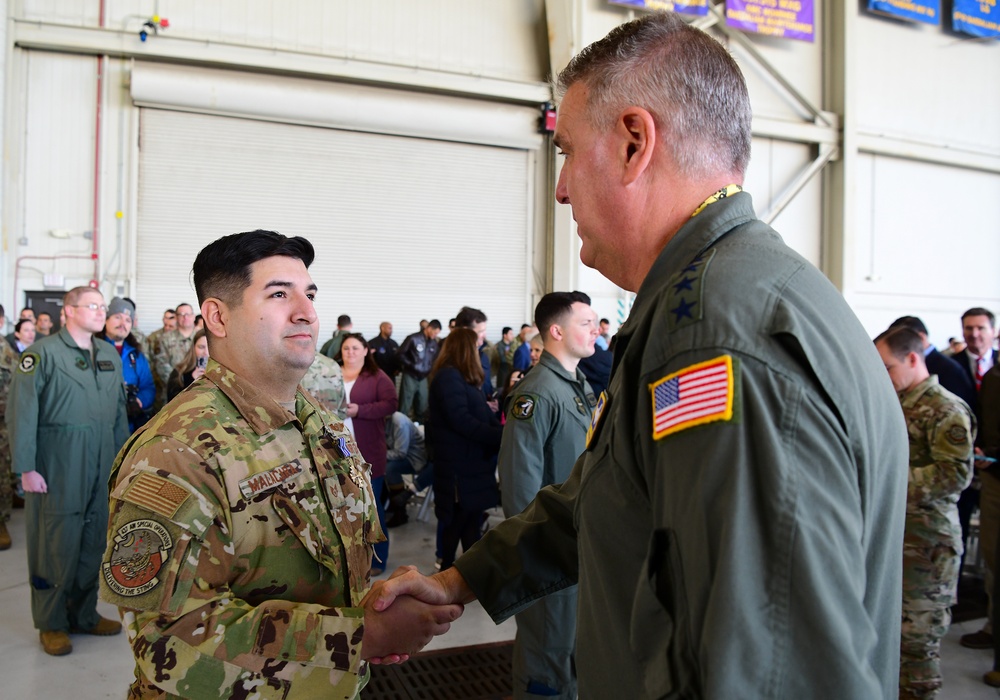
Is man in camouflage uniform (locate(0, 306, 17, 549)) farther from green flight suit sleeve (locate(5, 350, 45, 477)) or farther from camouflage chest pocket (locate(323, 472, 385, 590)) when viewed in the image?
camouflage chest pocket (locate(323, 472, 385, 590))

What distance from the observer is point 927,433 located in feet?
10.9

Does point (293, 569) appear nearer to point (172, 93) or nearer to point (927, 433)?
point (927, 433)

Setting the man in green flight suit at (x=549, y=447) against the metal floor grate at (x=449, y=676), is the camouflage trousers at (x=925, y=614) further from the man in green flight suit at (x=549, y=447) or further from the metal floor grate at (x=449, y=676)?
the metal floor grate at (x=449, y=676)

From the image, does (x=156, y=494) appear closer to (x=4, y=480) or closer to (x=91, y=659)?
(x=91, y=659)

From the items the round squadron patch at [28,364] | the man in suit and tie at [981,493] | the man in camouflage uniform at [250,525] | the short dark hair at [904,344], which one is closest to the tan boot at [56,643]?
the round squadron patch at [28,364]

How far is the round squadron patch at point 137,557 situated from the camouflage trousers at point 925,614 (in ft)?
10.7

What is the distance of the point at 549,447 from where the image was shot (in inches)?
133

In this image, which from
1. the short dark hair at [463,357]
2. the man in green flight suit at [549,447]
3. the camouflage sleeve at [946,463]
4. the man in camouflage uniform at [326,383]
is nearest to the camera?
the man in green flight suit at [549,447]

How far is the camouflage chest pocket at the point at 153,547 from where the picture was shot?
4.39 ft

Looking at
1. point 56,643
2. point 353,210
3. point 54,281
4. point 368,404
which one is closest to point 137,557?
point 56,643

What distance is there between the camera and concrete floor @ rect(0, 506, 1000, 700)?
3434 mm

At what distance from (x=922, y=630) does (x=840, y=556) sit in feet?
10.1

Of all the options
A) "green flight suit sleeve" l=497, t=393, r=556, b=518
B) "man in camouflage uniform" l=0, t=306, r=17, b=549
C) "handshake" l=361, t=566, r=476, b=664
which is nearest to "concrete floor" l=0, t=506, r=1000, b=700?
"man in camouflage uniform" l=0, t=306, r=17, b=549

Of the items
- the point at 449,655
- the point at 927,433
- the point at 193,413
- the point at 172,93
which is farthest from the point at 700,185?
the point at 172,93
